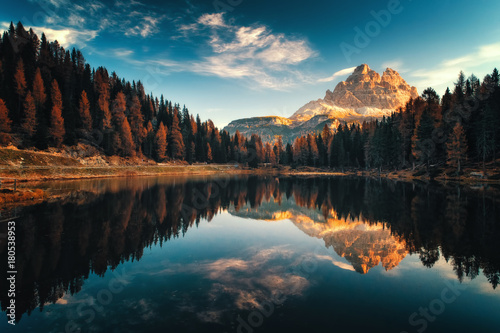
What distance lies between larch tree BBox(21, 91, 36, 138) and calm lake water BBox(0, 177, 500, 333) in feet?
185

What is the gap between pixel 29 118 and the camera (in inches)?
2547

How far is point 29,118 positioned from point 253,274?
8007 centimetres

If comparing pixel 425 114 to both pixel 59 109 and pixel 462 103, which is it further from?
pixel 59 109

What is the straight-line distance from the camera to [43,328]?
758 cm

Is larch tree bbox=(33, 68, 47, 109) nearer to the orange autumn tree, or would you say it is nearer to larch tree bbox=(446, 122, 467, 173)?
the orange autumn tree

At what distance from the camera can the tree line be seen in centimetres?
6450

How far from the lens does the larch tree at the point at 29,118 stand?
63906mm

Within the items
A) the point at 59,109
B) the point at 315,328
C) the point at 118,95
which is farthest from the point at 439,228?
the point at 118,95

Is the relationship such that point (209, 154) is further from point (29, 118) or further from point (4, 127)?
point (4, 127)

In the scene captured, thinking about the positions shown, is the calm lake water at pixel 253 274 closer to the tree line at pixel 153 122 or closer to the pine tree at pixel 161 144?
the tree line at pixel 153 122

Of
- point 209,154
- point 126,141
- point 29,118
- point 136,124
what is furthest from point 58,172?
point 209,154

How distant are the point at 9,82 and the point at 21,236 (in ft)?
288

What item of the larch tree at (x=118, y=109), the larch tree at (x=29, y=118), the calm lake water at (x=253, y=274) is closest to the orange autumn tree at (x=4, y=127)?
the larch tree at (x=29, y=118)

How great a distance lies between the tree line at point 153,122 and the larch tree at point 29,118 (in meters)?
0.21
